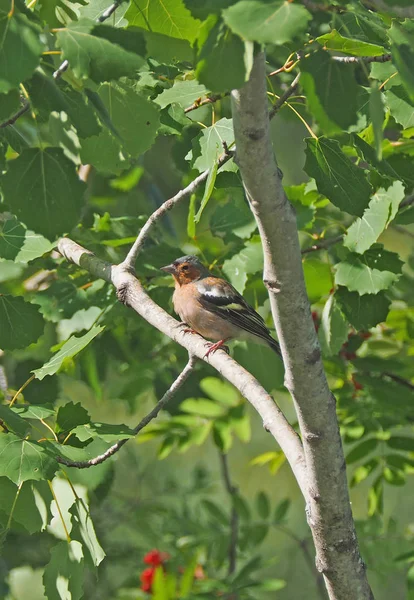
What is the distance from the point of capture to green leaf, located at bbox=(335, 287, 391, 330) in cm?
409

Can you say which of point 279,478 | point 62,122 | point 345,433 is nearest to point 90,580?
point 345,433

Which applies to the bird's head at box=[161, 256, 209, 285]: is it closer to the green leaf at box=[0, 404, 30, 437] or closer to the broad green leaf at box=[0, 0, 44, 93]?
the green leaf at box=[0, 404, 30, 437]

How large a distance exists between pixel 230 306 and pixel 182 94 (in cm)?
228

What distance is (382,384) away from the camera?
4879 millimetres

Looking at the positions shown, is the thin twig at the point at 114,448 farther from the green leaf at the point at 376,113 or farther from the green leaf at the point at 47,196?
the green leaf at the point at 376,113

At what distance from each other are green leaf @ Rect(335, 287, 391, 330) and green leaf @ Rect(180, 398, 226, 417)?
169 centimetres

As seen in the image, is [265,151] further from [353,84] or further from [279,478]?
[279,478]

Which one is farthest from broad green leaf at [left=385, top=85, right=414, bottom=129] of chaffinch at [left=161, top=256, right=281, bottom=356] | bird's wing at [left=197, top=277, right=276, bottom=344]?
bird's wing at [left=197, top=277, right=276, bottom=344]

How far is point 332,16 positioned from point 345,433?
11.3 ft

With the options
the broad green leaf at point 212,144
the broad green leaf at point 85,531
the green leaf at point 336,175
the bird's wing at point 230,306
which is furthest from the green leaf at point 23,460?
the bird's wing at point 230,306

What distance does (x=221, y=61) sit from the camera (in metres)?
1.96

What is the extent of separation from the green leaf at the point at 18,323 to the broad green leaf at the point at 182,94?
42.0 inches

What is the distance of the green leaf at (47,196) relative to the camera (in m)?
2.44

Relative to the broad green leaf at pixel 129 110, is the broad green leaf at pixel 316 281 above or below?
below
